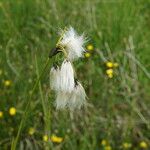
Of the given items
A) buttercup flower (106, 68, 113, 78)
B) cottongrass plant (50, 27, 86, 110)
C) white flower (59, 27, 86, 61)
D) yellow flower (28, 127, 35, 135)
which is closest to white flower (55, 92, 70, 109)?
cottongrass plant (50, 27, 86, 110)

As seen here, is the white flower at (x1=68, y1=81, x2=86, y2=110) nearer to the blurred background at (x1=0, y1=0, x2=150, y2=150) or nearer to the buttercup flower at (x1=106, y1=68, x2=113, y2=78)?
the blurred background at (x1=0, y1=0, x2=150, y2=150)

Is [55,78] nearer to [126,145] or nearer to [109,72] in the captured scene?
[126,145]

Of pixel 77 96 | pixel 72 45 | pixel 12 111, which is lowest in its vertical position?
pixel 77 96

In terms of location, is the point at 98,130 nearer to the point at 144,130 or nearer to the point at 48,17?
the point at 144,130

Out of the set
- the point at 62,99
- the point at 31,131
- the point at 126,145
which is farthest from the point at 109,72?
the point at 62,99

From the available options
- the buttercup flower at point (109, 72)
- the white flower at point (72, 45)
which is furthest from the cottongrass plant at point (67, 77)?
the buttercup flower at point (109, 72)
